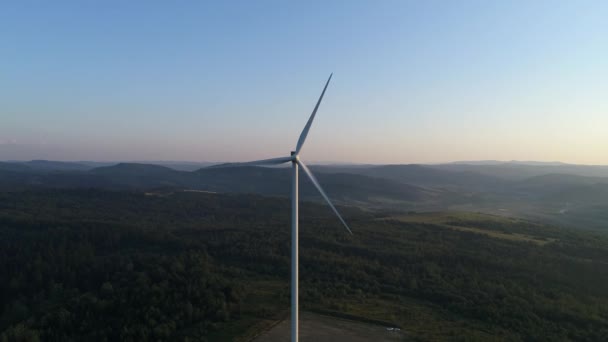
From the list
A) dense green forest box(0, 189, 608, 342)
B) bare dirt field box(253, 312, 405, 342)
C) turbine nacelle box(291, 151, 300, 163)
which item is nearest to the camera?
turbine nacelle box(291, 151, 300, 163)

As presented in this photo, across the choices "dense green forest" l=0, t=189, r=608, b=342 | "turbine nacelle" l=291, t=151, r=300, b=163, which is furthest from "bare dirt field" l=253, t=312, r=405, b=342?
"turbine nacelle" l=291, t=151, r=300, b=163

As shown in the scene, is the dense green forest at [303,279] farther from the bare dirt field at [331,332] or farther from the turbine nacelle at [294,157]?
the turbine nacelle at [294,157]

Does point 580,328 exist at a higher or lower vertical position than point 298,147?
lower

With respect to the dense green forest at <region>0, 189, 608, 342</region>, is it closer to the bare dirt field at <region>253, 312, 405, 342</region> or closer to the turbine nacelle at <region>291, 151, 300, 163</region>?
the bare dirt field at <region>253, 312, 405, 342</region>

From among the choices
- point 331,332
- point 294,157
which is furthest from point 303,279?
point 294,157

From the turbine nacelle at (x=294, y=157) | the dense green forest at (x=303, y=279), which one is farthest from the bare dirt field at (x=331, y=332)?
the turbine nacelle at (x=294, y=157)

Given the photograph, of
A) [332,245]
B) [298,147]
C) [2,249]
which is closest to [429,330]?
[298,147]

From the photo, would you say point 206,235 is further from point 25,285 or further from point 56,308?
point 56,308
